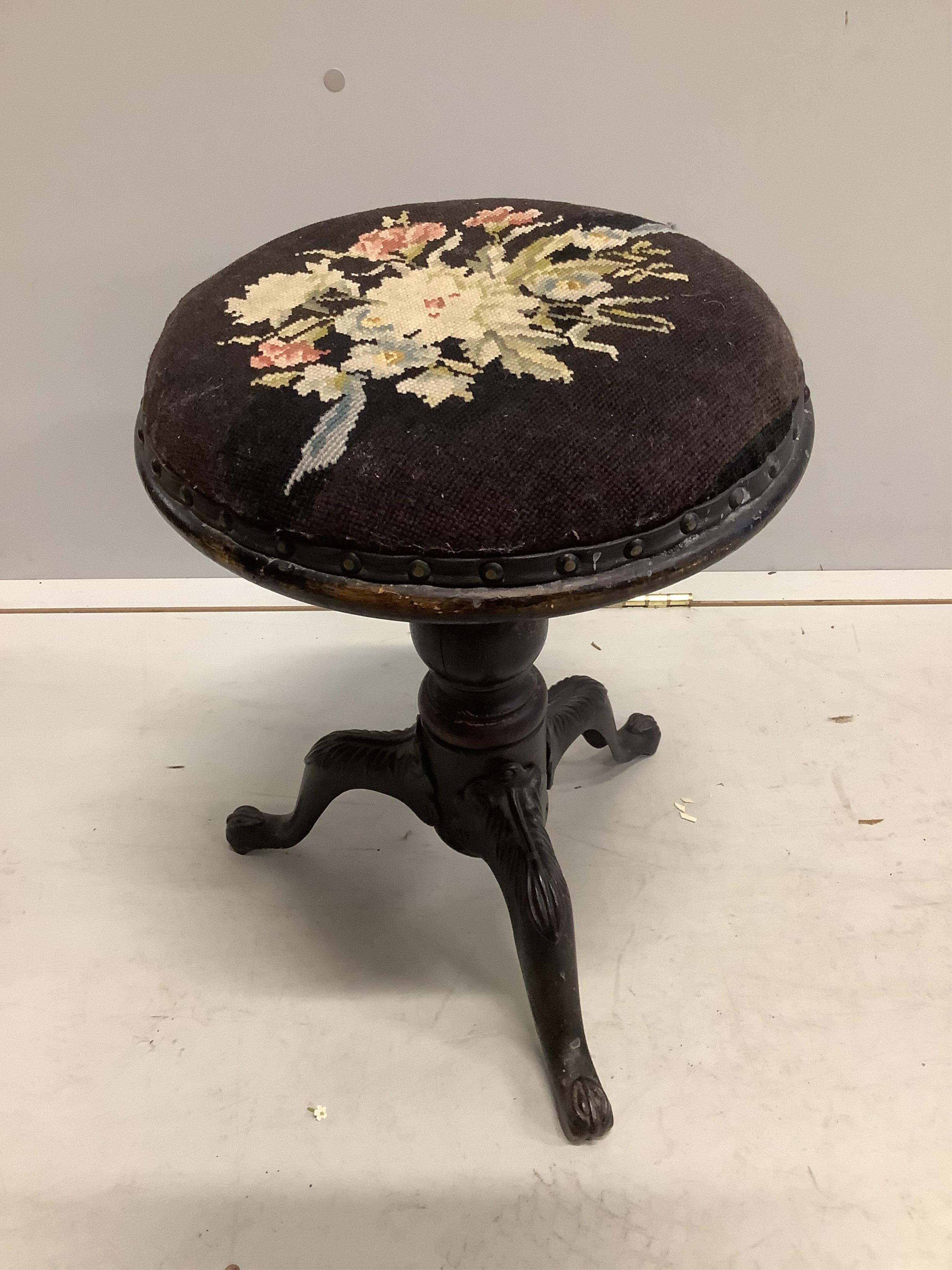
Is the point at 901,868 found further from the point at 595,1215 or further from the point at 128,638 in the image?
the point at 128,638

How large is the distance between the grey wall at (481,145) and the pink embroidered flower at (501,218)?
0.35 metres

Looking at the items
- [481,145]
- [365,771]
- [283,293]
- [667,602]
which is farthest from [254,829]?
[481,145]

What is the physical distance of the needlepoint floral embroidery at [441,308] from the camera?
2.15 ft

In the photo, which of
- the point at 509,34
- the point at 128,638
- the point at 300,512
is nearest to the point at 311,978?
the point at 300,512

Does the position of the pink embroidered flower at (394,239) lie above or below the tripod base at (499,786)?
above

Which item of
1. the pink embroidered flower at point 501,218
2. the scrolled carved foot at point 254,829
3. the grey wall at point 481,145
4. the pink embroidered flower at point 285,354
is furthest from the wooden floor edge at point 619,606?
the pink embroidered flower at point 285,354

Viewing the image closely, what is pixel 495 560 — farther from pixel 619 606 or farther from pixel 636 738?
pixel 619 606

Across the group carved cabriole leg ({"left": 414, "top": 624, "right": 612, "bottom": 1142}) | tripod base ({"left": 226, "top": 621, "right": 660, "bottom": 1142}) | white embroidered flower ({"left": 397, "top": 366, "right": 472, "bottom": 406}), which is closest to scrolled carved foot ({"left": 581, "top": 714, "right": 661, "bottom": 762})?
tripod base ({"left": 226, "top": 621, "right": 660, "bottom": 1142})

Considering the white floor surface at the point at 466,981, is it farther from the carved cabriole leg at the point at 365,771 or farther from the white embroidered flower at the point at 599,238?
the white embroidered flower at the point at 599,238

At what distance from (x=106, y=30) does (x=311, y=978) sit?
3.66 ft

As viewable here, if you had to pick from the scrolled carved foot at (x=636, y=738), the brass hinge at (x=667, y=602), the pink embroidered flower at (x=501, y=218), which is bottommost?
the scrolled carved foot at (x=636, y=738)

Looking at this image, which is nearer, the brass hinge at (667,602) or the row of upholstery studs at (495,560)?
the row of upholstery studs at (495,560)

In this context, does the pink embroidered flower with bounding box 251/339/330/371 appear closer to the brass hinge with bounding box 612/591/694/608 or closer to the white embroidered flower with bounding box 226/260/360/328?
the white embroidered flower with bounding box 226/260/360/328

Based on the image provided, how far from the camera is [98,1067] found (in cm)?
94
